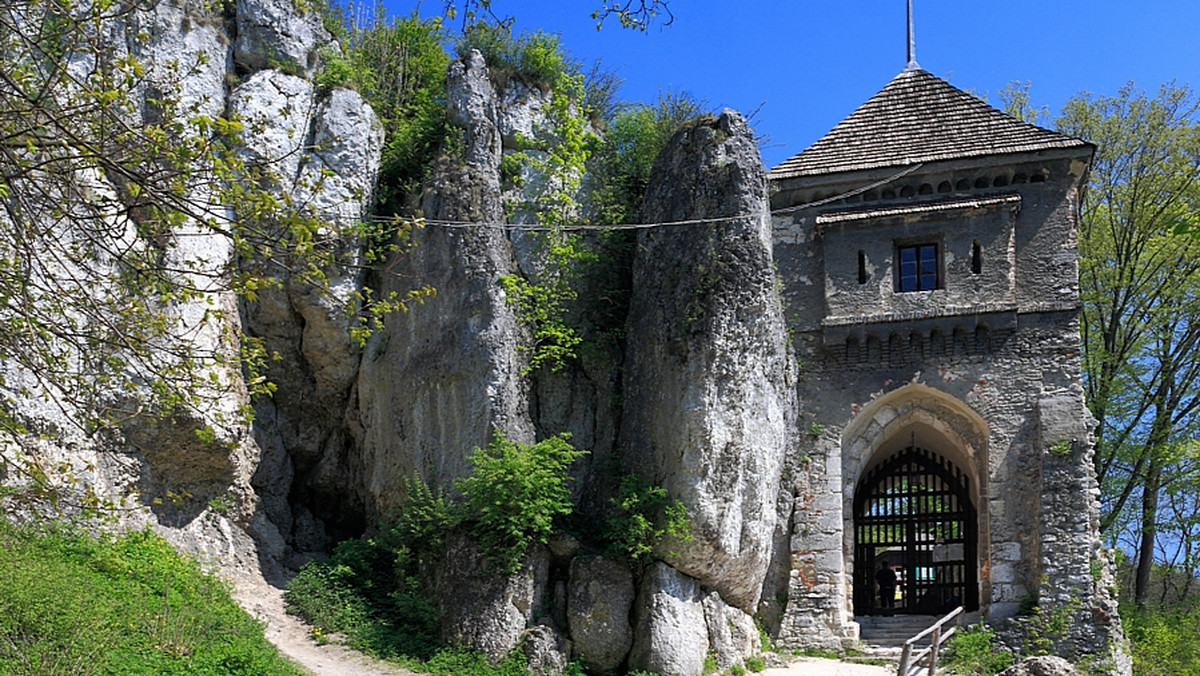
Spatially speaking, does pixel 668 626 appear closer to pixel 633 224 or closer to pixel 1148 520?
pixel 633 224

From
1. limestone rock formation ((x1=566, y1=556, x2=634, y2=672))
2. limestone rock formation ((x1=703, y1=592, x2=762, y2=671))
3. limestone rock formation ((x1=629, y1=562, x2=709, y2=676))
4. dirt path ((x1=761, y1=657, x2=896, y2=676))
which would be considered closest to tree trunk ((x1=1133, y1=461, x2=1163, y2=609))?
dirt path ((x1=761, y1=657, x2=896, y2=676))

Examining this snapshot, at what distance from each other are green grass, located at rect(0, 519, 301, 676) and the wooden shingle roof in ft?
38.0

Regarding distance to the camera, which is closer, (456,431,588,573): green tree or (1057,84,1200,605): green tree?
(456,431,588,573): green tree

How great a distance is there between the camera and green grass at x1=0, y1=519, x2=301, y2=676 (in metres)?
10.7

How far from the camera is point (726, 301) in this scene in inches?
643

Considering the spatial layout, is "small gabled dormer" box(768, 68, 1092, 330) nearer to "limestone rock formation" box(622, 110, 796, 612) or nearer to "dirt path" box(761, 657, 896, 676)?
"limestone rock formation" box(622, 110, 796, 612)

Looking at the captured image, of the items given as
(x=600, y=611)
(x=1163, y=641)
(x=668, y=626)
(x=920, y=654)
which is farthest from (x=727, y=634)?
(x=1163, y=641)

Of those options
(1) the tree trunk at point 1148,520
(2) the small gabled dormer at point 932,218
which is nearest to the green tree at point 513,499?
(2) the small gabled dormer at point 932,218

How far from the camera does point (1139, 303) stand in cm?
2261

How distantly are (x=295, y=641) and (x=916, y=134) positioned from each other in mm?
13247

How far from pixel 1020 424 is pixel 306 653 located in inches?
439

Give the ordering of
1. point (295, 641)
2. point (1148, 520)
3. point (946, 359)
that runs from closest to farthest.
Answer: point (295, 641) < point (946, 359) < point (1148, 520)

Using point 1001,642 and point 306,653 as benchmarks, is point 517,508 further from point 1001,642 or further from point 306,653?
point 1001,642

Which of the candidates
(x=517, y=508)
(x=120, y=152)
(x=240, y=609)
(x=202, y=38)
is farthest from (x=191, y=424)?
(x=120, y=152)
